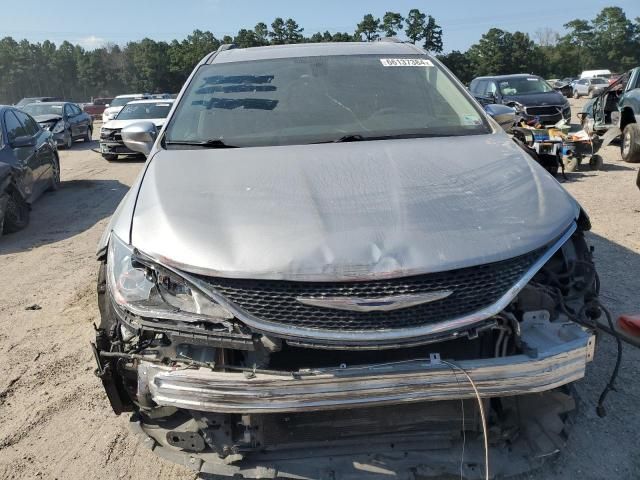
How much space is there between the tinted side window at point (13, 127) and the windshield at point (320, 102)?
5269 millimetres

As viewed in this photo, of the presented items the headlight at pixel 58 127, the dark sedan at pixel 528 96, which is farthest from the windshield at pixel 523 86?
the headlight at pixel 58 127

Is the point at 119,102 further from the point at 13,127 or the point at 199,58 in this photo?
the point at 199,58

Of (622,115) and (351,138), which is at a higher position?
(351,138)

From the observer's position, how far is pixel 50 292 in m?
5.20

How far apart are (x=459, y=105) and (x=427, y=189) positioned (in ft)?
4.39

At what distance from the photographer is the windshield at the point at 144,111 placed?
14969mm

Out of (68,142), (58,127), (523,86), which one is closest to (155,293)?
(523,86)

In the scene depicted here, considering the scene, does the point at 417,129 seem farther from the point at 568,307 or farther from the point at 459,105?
the point at 568,307

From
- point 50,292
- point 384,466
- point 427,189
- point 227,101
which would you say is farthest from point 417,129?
point 50,292

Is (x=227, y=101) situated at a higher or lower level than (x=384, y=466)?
higher

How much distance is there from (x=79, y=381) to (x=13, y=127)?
20.1 ft

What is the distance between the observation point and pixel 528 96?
15422 millimetres

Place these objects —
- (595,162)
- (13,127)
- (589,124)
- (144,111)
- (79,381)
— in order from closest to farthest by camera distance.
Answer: (79,381), (13,127), (595,162), (589,124), (144,111)

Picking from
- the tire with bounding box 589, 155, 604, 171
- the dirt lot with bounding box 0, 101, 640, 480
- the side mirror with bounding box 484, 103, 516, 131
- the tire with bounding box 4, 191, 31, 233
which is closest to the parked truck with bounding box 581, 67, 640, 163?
the tire with bounding box 589, 155, 604, 171
